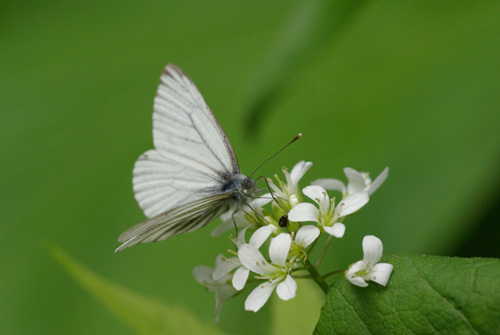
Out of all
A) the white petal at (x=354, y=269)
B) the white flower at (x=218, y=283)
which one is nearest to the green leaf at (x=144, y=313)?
the white flower at (x=218, y=283)

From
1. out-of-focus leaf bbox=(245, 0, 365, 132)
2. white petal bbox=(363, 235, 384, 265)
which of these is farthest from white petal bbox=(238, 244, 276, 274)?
out-of-focus leaf bbox=(245, 0, 365, 132)

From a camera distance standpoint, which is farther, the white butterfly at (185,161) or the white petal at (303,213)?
the white butterfly at (185,161)

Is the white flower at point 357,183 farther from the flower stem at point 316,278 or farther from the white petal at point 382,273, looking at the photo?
the white petal at point 382,273

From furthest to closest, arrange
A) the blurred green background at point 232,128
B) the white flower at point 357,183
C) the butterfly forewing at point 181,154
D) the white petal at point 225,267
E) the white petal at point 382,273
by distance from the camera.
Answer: the blurred green background at point 232,128 → the butterfly forewing at point 181,154 → the white flower at point 357,183 → the white petal at point 225,267 → the white petal at point 382,273

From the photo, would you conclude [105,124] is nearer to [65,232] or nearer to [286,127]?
[65,232]

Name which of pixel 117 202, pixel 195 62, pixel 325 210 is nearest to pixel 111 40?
pixel 195 62

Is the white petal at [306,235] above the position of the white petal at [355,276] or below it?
above
